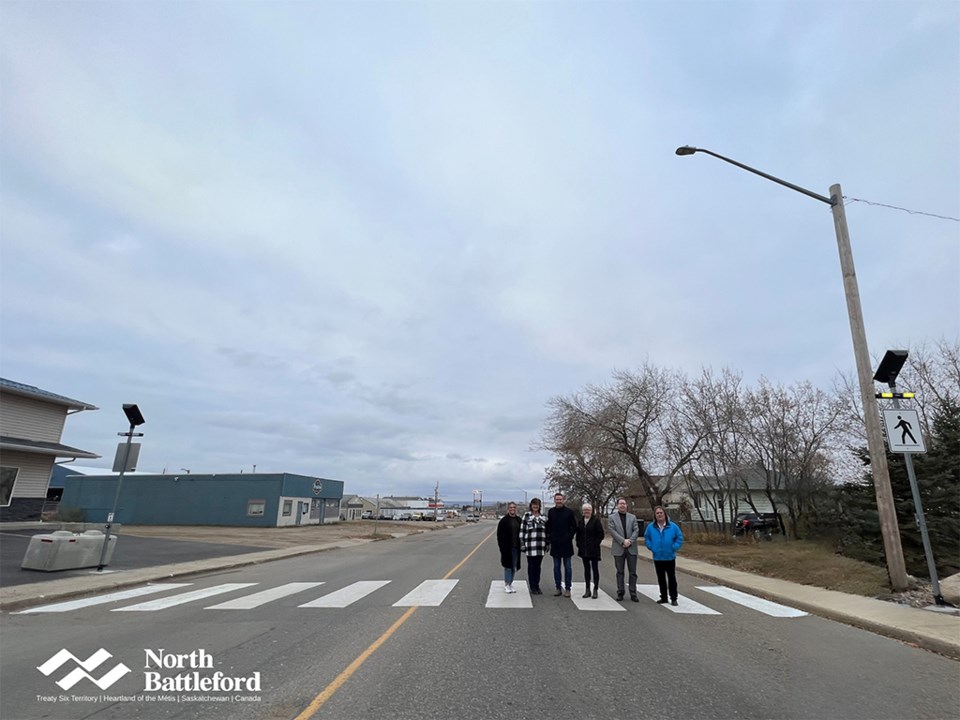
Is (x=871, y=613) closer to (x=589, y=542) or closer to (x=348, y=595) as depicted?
(x=589, y=542)

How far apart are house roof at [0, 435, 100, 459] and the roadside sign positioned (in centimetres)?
3237

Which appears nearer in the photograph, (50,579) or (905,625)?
(905,625)

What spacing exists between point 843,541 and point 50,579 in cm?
2354

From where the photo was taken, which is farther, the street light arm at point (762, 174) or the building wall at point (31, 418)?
the building wall at point (31, 418)

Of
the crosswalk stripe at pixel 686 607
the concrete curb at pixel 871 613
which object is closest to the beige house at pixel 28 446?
the crosswalk stripe at pixel 686 607

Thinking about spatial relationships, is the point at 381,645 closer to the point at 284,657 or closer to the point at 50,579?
the point at 284,657

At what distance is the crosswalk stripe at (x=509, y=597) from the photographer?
9414 millimetres

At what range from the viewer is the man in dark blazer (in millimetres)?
9992

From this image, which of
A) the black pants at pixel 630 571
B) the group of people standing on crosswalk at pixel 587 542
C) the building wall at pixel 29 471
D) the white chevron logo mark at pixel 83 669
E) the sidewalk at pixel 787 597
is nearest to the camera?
the white chevron logo mark at pixel 83 669

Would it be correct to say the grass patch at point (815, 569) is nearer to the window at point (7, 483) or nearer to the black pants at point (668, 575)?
the black pants at point (668, 575)

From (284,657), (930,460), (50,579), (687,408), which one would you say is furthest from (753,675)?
(687,408)

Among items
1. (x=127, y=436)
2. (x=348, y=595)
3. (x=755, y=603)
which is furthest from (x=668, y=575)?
(x=127, y=436)

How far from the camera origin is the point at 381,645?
21.6ft

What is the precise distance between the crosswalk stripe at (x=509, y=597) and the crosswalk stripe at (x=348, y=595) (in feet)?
8.41
